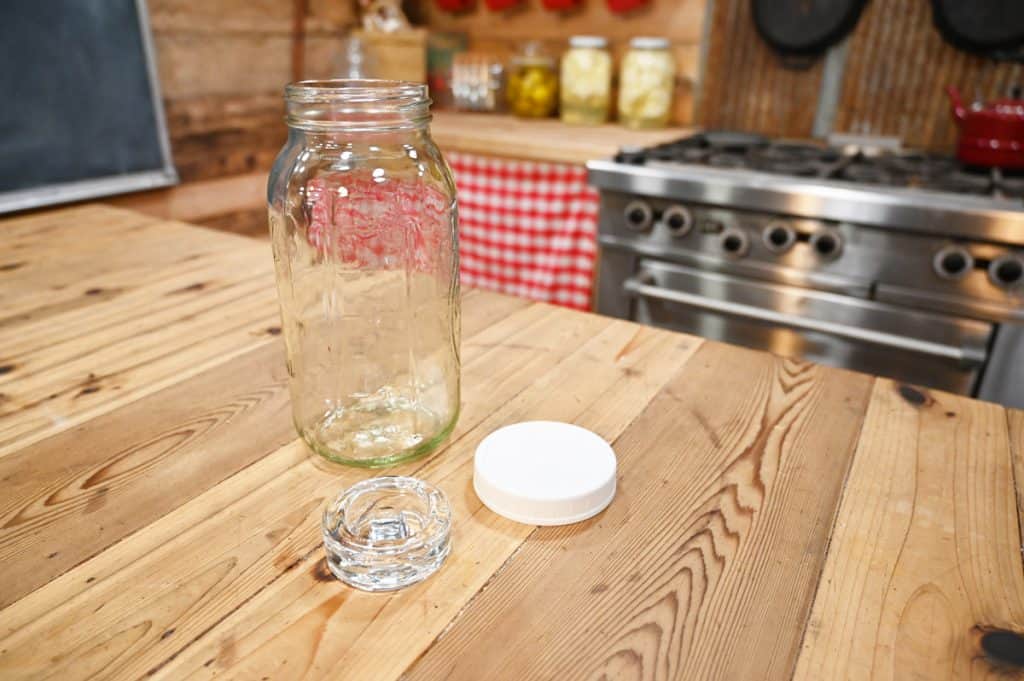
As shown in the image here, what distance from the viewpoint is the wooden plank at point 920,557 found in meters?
0.42

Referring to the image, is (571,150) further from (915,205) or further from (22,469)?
(22,469)

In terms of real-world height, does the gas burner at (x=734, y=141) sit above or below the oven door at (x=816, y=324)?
above

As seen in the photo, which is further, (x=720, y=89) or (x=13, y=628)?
(x=720, y=89)

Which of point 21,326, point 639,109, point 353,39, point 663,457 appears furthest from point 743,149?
point 21,326

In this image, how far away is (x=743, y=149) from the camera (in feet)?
6.01

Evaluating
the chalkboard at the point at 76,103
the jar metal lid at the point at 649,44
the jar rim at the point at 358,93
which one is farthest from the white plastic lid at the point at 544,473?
the jar metal lid at the point at 649,44

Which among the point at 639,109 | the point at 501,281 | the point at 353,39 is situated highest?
the point at 353,39

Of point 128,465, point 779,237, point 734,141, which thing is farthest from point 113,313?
point 734,141

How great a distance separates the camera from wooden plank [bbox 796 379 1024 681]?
1.37ft

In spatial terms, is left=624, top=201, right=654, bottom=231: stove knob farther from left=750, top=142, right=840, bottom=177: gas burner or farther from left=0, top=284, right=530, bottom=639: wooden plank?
left=0, top=284, right=530, bottom=639: wooden plank

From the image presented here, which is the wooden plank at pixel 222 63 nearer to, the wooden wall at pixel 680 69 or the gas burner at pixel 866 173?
the wooden wall at pixel 680 69

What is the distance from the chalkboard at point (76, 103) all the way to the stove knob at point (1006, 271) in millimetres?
1918

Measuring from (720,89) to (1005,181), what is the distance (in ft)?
2.98

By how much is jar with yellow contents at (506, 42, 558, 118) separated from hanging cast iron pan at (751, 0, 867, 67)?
0.62 metres
